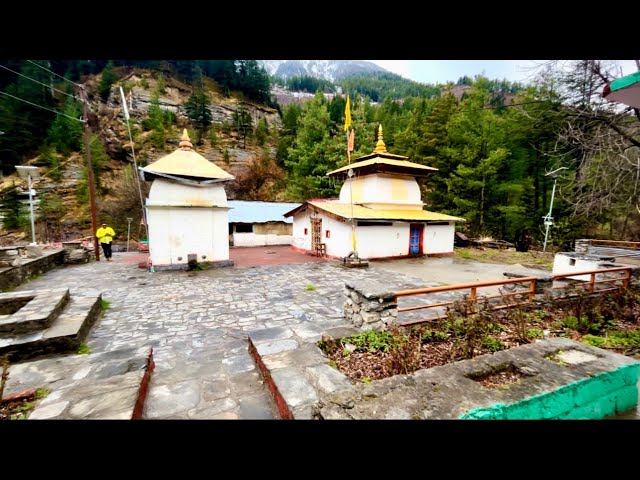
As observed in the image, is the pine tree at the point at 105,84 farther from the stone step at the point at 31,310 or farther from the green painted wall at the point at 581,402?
the green painted wall at the point at 581,402

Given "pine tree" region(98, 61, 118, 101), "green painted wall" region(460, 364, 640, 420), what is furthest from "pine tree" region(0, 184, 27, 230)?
"green painted wall" region(460, 364, 640, 420)

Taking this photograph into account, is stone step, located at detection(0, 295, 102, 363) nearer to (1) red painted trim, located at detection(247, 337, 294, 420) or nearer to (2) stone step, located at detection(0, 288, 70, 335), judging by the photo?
(2) stone step, located at detection(0, 288, 70, 335)

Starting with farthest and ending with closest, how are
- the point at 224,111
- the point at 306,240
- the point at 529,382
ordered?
the point at 224,111 < the point at 306,240 < the point at 529,382

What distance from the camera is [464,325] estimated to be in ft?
14.7

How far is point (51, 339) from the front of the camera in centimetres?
427

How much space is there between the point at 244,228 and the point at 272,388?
19.8 metres

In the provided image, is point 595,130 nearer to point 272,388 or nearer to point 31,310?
point 272,388

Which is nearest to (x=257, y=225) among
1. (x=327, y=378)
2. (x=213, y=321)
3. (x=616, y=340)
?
(x=213, y=321)

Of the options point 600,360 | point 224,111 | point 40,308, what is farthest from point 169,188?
A: point 224,111

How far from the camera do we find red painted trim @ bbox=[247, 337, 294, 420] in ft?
9.21

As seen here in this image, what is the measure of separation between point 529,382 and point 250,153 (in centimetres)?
4578

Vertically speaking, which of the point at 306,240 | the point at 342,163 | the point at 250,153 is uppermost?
the point at 250,153
